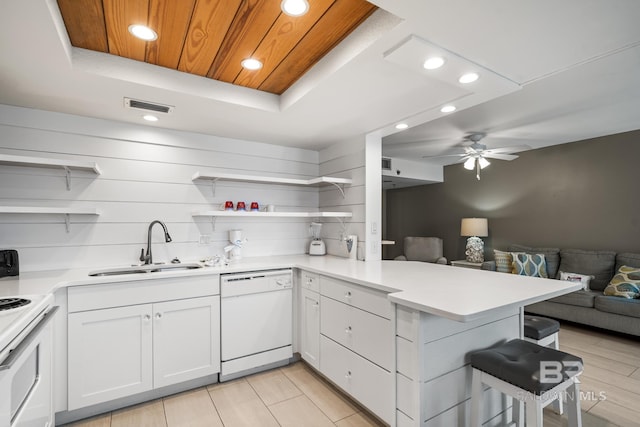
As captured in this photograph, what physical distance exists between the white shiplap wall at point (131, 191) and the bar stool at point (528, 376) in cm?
172

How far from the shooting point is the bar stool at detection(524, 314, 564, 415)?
201 cm

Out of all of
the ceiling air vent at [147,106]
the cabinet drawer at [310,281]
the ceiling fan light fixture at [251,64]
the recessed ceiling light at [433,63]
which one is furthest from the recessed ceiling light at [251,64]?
the cabinet drawer at [310,281]

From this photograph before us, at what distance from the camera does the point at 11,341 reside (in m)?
1.13

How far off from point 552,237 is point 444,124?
2577mm

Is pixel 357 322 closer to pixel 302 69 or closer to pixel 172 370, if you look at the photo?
pixel 172 370

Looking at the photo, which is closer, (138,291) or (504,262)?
(138,291)

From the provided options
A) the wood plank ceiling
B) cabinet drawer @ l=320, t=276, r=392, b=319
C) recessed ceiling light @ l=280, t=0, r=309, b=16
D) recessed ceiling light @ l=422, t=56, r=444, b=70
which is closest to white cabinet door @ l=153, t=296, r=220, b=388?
cabinet drawer @ l=320, t=276, r=392, b=319

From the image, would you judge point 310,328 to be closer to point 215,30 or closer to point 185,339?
point 185,339

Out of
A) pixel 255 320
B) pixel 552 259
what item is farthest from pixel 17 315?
pixel 552 259

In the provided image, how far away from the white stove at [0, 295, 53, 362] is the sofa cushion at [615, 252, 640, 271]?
5.27 meters

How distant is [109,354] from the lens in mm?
2078

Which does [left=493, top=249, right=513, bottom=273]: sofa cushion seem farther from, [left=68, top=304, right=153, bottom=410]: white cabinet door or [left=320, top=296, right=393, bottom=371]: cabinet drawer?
[left=68, top=304, right=153, bottom=410]: white cabinet door

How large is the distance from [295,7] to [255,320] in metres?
2.22

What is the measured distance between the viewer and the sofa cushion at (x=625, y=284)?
11.0ft
